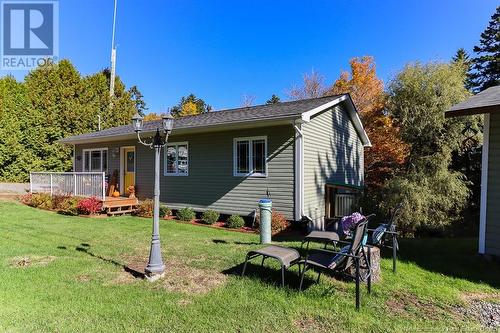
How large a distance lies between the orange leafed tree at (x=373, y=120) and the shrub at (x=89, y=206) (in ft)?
38.1

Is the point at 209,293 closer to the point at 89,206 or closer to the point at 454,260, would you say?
the point at 454,260

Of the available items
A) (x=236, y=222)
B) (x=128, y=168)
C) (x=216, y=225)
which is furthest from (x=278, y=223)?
(x=128, y=168)

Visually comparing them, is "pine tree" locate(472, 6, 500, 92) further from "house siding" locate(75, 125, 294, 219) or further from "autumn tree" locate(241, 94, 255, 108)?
"house siding" locate(75, 125, 294, 219)

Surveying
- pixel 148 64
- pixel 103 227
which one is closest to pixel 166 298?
pixel 103 227

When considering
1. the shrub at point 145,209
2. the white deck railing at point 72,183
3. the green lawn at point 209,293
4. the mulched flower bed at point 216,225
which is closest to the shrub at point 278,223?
the mulched flower bed at point 216,225

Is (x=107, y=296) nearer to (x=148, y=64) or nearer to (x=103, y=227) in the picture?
(x=103, y=227)

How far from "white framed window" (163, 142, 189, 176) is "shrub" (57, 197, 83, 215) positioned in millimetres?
3464

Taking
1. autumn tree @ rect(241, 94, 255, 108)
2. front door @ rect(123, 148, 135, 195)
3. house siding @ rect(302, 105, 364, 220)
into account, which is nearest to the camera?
house siding @ rect(302, 105, 364, 220)

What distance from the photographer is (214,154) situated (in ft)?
34.8

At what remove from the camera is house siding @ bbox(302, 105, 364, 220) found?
950 centimetres

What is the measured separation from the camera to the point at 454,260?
19.2 ft

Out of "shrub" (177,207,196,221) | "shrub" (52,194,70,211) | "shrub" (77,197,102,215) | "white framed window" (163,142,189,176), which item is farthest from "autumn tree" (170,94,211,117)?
"shrub" (177,207,196,221)

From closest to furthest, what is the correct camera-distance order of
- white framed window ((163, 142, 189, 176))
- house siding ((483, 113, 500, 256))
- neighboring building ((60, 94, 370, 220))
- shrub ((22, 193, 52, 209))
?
house siding ((483, 113, 500, 256)), neighboring building ((60, 94, 370, 220)), white framed window ((163, 142, 189, 176)), shrub ((22, 193, 52, 209))

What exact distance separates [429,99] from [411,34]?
835cm
